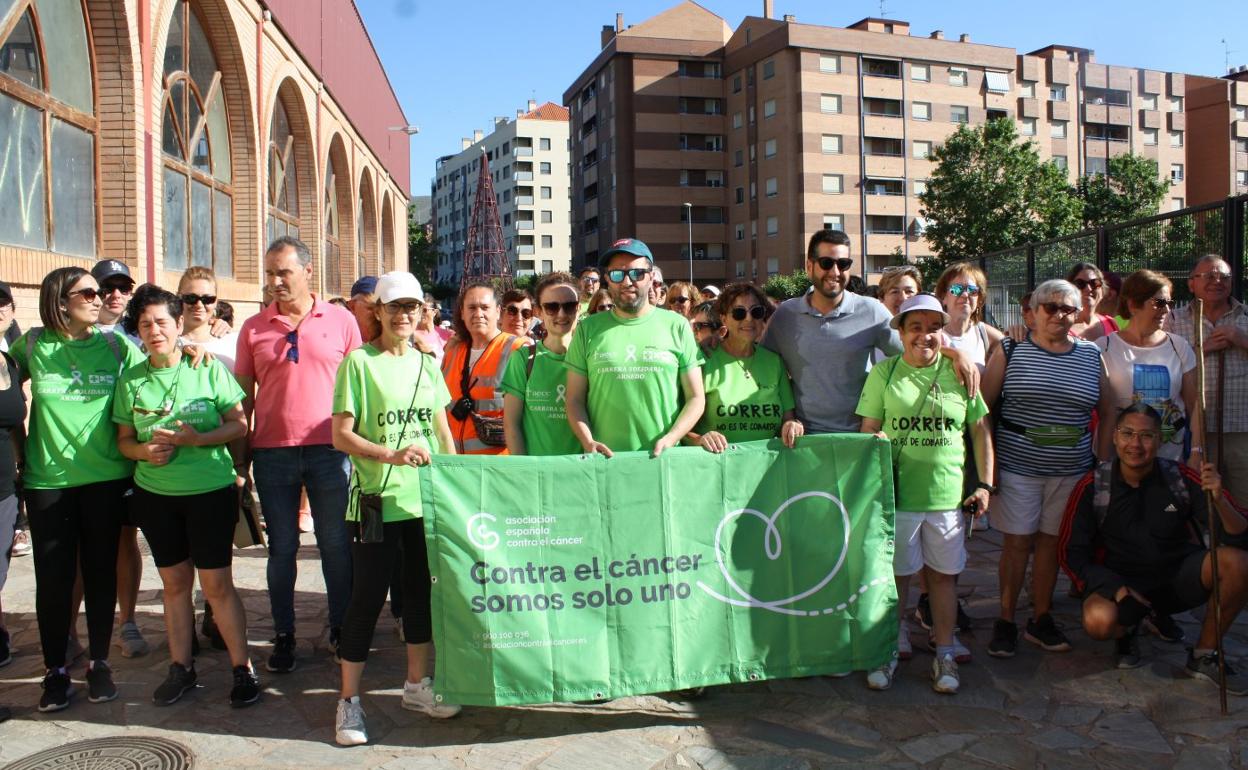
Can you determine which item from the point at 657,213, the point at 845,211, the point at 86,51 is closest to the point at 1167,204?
the point at 845,211

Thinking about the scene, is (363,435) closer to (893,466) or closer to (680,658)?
(680,658)

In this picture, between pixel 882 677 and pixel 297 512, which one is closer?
pixel 882 677

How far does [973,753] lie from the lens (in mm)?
4012

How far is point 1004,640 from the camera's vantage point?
5176 millimetres

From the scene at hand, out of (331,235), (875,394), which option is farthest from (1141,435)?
(331,235)

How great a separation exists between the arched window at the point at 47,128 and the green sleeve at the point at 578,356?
660 cm

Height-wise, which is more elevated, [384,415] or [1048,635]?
[384,415]

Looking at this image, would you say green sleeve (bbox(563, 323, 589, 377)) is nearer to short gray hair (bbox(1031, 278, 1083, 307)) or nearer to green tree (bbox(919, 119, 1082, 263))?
short gray hair (bbox(1031, 278, 1083, 307))

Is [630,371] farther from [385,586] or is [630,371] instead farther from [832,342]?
[385,586]

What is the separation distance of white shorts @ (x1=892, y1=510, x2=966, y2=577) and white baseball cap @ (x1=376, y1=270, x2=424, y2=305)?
8.43ft

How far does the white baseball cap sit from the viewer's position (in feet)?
13.9

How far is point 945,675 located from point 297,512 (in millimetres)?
3340

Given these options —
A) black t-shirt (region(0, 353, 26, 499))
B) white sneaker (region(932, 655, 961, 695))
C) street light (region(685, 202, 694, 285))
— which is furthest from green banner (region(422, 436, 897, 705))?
street light (region(685, 202, 694, 285))

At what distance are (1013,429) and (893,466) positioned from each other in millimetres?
812
